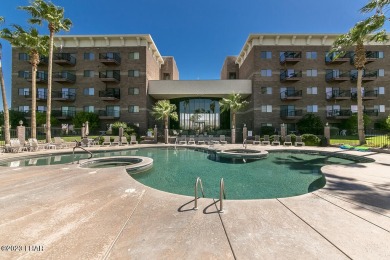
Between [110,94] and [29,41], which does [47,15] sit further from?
[110,94]

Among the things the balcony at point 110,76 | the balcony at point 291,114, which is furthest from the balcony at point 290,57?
the balcony at point 110,76

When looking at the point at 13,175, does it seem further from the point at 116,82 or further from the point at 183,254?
the point at 116,82

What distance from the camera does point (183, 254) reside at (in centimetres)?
283

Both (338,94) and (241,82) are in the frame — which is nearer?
(338,94)

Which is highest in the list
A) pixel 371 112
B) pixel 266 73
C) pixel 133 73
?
pixel 133 73

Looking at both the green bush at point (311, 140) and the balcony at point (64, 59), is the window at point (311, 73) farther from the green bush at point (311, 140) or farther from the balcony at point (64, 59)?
the balcony at point (64, 59)

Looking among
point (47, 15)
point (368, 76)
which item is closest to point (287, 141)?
point (368, 76)

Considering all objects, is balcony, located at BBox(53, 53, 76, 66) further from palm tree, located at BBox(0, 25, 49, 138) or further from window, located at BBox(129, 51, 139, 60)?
window, located at BBox(129, 51, 139, 60)

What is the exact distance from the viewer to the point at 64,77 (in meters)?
30.8

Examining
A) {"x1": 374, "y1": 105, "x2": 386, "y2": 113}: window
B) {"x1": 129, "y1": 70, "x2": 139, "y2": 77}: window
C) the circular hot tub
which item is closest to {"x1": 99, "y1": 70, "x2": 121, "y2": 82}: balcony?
{"x1": 129, "y1": 70, "x2": 139, "y2": 77}: window

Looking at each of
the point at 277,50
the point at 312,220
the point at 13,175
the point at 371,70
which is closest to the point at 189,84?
the point at 277,50

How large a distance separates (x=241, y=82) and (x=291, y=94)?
869 cm

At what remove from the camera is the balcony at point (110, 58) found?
30375 millimetres

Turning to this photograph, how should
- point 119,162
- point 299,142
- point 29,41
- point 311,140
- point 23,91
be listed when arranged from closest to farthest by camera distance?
point 119,162 → point 29,41 → point 311,140 → point 299,142 → point 23,91
